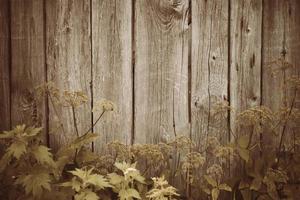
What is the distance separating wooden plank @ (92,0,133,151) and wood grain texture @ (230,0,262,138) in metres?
0.76

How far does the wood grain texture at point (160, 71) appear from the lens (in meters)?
3.81

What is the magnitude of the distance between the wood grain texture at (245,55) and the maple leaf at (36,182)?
1.49 metres

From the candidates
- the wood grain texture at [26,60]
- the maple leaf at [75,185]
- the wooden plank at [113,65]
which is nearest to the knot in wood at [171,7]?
the wooden plank at [113,65]

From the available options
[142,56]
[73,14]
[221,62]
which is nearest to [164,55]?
[142,56]

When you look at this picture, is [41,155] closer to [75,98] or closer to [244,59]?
[75,98]

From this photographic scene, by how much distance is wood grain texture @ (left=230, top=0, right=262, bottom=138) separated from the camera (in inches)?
151

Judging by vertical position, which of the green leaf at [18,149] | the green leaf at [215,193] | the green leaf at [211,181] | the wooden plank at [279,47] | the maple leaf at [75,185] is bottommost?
the green leaf at [215,193]

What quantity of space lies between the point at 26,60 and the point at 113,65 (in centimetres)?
63

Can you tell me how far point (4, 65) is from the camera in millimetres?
3820

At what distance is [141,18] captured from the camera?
380 centimetres

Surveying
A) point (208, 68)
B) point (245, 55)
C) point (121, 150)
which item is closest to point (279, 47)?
point (245, 55)

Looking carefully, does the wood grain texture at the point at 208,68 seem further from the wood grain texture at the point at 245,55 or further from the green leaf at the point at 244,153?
the green leaf at the point at 244,153

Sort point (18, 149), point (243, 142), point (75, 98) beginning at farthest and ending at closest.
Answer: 1. point (243, 142)
2. point (75, 98)
3. point (18, 149)

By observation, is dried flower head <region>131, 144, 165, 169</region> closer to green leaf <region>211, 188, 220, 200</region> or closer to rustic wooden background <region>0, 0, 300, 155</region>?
rustic wooden background <region>0, 0, 300, 155</region>
